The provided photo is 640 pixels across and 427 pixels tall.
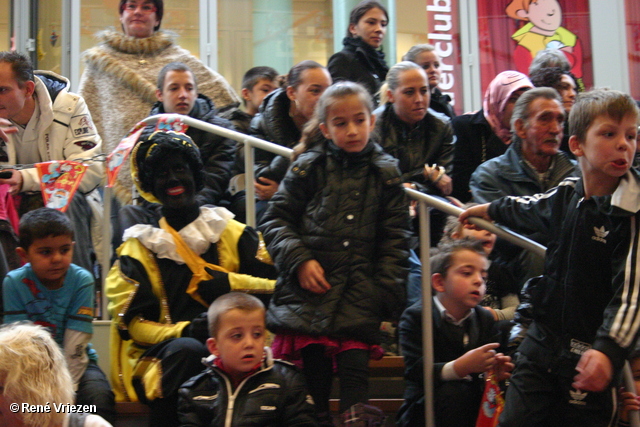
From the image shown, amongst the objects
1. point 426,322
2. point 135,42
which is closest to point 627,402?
point 426,322

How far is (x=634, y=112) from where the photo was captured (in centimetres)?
297

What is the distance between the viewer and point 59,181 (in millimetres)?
4398

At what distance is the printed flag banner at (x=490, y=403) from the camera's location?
3.30 m

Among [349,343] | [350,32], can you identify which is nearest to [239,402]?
[349,343]

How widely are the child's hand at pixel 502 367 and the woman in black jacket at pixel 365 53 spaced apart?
109 inches

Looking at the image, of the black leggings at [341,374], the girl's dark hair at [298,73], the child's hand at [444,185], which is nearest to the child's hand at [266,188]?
the girl's dark hair at [298,73]

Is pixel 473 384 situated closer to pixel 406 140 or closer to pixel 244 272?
pixel 244 272

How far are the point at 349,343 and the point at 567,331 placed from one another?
0.84 m

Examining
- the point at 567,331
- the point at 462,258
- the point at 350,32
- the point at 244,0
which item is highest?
the point at 244,0

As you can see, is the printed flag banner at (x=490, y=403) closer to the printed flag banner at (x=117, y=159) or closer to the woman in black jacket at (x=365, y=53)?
the printed flag banner at (x=117, y=159)

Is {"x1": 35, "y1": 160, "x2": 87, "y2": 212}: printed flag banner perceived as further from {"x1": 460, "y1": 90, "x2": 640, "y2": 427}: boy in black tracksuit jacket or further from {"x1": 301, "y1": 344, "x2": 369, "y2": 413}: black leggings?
{"x1": 460, "y1": 90, "x2": 640, "y2": 427}: boy in black tracksuit jacket

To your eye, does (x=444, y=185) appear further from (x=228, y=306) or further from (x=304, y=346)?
(x=228, y=306)

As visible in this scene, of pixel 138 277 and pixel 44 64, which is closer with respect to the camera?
pixel 138 277

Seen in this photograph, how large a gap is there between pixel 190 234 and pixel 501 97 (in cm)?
232
